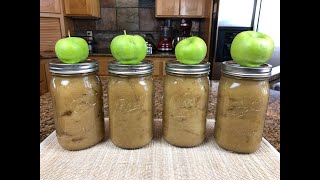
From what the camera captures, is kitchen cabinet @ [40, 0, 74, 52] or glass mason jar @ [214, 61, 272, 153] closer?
glass mason jar @ [214, 61, 272, 153]

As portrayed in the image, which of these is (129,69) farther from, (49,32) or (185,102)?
(49,32)

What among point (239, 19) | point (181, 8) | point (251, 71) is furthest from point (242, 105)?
point (181, 8)

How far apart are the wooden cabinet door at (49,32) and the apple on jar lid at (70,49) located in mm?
2047

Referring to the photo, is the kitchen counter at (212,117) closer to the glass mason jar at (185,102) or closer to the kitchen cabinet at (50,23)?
the glass mason jar at (185,102)

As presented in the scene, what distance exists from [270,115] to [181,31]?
6.83ft

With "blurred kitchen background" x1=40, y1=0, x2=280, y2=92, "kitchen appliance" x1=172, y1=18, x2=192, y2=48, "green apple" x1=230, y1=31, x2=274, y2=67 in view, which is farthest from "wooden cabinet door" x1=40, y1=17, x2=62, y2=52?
"green apple" x1=230, y1=31, x2=274, y2=67

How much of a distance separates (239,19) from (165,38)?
2.95 ft

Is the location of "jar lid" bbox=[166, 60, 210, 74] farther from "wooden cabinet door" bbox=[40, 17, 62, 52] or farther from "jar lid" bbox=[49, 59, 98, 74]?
"wooden cabinet door" bbox=[40, 17, 62, 52]

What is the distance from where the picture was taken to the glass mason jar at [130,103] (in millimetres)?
471

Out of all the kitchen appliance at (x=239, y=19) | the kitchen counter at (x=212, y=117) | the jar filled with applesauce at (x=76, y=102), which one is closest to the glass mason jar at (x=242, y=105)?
the kitchen counter at (x=212, y=117)

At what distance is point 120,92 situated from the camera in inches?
18.8

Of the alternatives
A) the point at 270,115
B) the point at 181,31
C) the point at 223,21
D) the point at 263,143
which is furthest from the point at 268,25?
the point at 263,143

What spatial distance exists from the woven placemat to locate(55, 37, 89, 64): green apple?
228 mm

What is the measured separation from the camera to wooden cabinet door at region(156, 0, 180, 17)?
2361 mm
